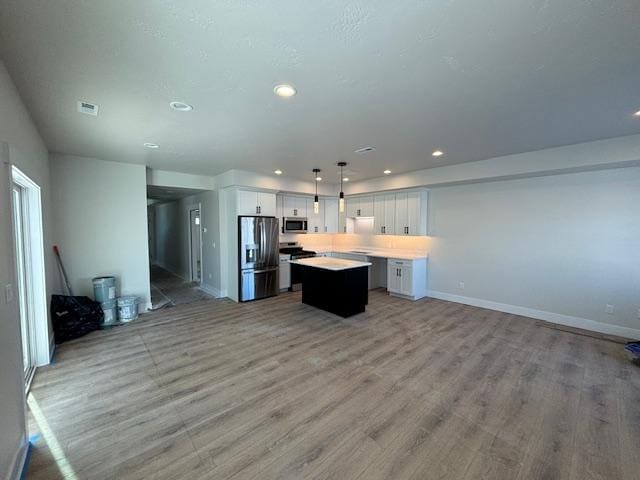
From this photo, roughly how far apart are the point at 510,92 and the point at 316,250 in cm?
542

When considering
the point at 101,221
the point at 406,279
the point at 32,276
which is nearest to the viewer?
the point at 32,276

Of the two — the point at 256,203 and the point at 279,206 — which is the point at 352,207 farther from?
the point at 256,203

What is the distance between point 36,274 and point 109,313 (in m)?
1.45

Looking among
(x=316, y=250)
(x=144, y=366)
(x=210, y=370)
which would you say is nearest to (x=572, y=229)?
(x=316, y=250)

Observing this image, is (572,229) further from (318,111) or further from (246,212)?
(246,212)

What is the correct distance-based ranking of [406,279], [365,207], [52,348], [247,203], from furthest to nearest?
[365,207]
[406,279]
[247,203]
[52,348]

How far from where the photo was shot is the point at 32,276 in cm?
299

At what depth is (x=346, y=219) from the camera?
24.7 ft

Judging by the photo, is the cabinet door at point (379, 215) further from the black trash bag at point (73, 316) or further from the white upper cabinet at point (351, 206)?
the black trash bag at point (73, 316)

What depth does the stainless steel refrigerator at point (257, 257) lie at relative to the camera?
5434 mm

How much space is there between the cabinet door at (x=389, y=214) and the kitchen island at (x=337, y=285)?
1.91 metres

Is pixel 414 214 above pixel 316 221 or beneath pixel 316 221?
above

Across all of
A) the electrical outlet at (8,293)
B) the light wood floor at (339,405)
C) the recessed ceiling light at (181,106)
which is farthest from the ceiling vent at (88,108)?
the light wood floor at (339,405)

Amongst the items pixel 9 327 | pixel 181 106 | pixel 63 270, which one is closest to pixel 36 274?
pixel 63 270
